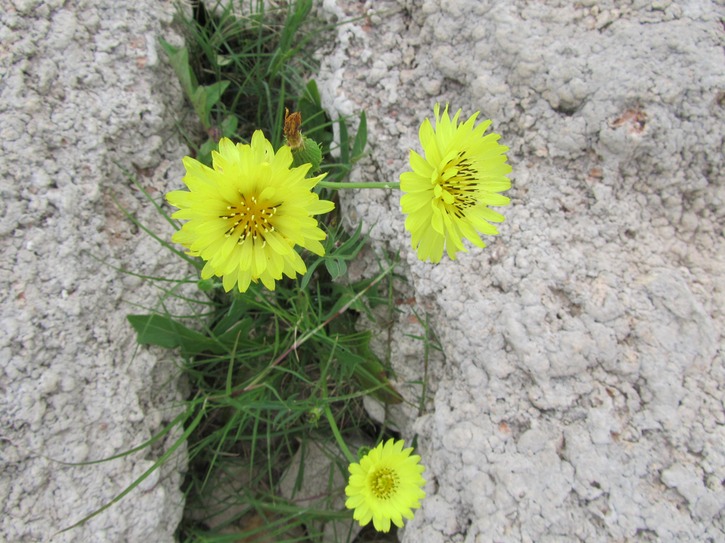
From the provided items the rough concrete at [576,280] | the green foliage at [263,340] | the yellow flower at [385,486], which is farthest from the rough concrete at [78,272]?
the rough concrete at [576,280]

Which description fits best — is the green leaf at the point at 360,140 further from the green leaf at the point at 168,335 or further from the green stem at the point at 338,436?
the green stem at the point at 338,436

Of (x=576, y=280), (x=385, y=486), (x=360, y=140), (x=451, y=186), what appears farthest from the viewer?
(x=360, y=140)

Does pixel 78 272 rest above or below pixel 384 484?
above

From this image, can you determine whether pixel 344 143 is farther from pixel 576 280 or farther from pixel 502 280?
pixel 576 280

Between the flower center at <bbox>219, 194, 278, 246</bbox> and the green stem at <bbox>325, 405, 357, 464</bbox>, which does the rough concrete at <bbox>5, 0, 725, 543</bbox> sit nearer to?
the green stem at <bbox>325, 405, 357, 464</bbox>

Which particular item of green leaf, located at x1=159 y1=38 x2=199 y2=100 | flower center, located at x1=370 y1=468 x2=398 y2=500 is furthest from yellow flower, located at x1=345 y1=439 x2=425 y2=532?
green leaf, located at x1=159 y1=38 x2=199 y2=100

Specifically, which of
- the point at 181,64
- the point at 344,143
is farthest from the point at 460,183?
the point at 181,64

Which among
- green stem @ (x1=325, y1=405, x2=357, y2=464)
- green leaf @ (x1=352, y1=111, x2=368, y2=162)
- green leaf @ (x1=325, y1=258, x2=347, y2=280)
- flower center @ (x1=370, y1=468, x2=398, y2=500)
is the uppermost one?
green leaf @ (x1=352, y1=111, x2=368, y2=162)
